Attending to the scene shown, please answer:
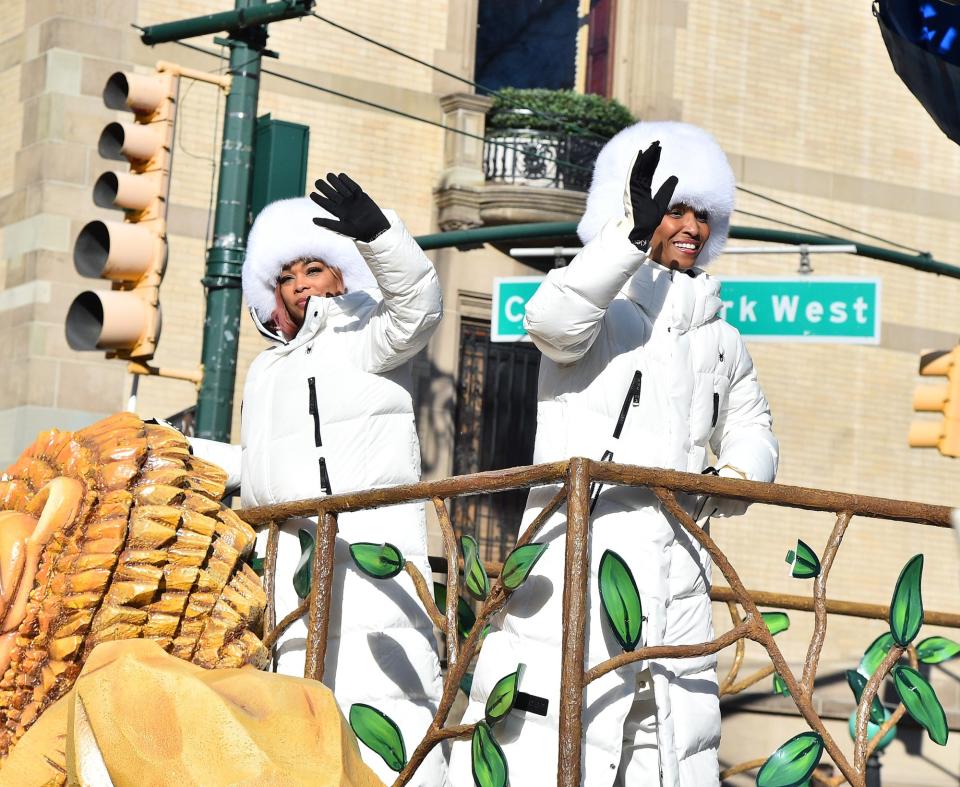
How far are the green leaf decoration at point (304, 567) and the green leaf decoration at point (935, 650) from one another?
2156 mm

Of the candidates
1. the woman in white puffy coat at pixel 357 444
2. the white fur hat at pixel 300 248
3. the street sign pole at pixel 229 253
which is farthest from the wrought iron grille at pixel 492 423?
the woman in white puffy coat at pixel 357 444

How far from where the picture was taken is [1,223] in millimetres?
14344

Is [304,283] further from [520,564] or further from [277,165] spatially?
[277,165]

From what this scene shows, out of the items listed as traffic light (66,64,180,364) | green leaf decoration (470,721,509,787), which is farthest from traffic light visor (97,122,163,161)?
green leaf decoration (470,721,509,787)

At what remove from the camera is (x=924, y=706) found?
3936 millimetres

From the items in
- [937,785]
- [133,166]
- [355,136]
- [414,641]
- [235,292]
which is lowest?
[937,785]

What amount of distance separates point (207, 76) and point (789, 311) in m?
4.23

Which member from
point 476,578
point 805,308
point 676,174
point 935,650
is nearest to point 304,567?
point 476,578

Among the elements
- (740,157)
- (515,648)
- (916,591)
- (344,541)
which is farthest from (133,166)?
(740,157)

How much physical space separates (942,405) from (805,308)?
4.17ft

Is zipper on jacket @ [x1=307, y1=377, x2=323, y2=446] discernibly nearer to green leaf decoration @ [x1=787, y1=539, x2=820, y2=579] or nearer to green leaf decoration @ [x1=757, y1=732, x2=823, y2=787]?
green leaf decoration @ [x1=787, y1=539, x2=820, y2=579]

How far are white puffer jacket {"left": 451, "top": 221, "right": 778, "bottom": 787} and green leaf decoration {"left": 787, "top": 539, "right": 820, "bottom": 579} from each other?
0.34 metres

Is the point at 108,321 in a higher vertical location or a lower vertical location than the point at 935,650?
higher

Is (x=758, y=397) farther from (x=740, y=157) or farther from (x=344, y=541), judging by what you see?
(x=740, y=157)
